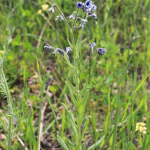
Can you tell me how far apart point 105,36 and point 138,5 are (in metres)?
1.14

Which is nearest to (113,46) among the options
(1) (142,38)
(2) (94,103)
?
(2) (94,103)

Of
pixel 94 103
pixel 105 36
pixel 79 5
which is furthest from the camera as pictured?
pixel 105 36

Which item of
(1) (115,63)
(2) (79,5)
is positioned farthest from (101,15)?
(2) (79,5)

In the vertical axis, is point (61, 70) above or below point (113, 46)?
below

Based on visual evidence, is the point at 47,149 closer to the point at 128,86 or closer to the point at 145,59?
the point at 128,86

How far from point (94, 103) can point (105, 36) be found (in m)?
1.31

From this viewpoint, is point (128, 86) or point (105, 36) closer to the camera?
point (128, 86)

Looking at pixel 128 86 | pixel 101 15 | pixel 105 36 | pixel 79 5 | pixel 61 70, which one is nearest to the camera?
pixel 79 5

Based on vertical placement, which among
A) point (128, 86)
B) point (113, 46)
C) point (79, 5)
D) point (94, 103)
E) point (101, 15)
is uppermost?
point (101, 15)

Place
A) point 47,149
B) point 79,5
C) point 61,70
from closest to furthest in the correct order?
point 79,5
point 47,149
point 61,70

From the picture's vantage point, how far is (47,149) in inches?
83.0

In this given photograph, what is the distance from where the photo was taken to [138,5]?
383 centimetres

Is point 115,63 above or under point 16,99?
above

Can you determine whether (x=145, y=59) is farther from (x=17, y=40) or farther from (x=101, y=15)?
(x=17, y=40)
